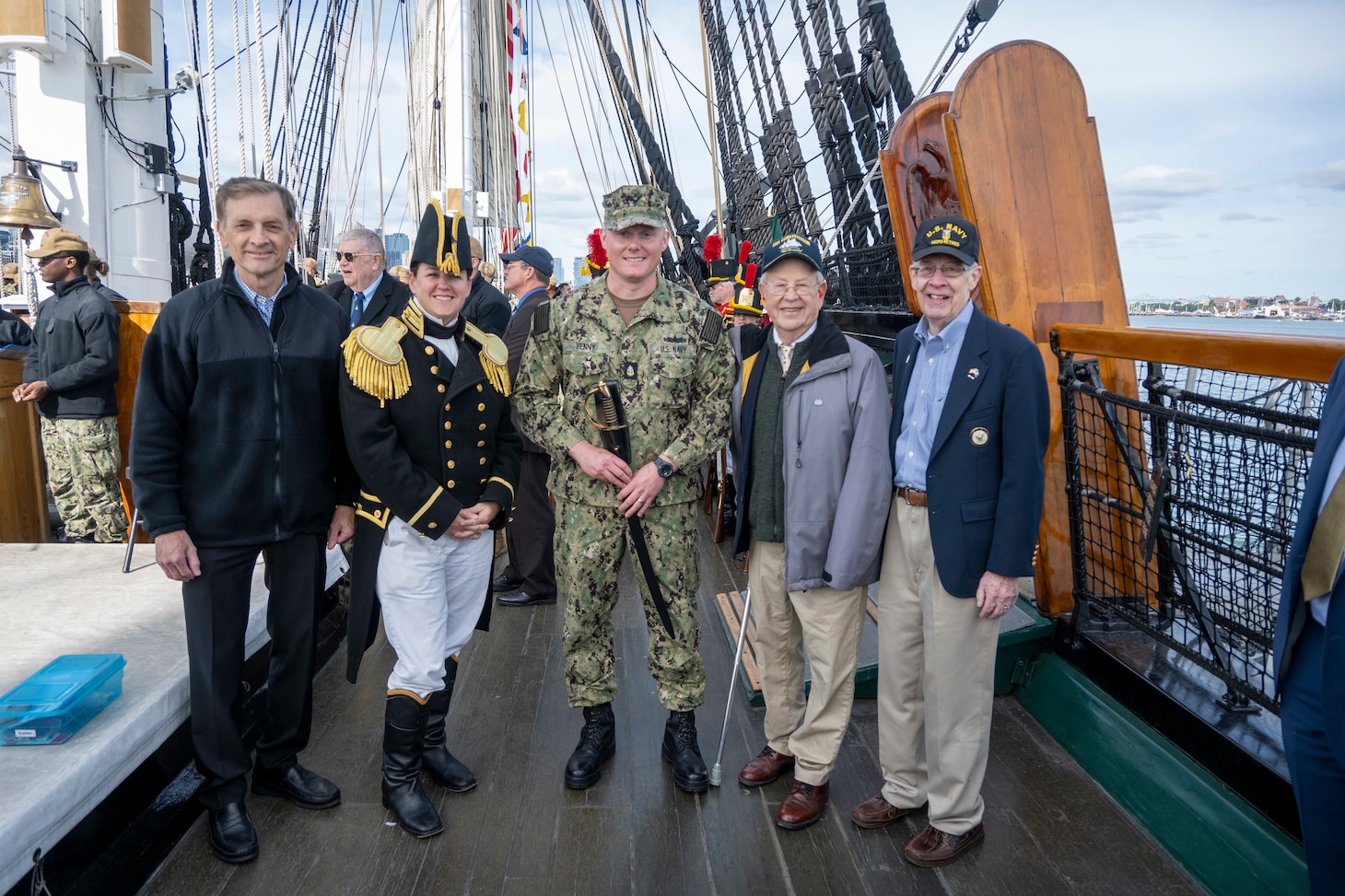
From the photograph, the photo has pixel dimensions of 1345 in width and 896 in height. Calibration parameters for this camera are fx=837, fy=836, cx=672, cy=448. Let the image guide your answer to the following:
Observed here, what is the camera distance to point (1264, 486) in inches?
69.4

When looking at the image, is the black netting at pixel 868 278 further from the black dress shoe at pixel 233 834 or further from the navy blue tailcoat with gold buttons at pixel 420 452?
the black dress shoe at pixel 233 834

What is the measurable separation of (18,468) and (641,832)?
4.03 meters

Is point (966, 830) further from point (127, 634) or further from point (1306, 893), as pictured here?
point (127, 634)

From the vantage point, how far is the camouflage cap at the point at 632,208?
7.23ft

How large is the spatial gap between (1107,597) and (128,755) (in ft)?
8.54

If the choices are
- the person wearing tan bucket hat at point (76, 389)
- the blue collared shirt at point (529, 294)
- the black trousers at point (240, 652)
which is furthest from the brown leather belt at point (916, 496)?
the person wearing tan bucket hat at point (76, 389)

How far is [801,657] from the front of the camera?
2365 mm

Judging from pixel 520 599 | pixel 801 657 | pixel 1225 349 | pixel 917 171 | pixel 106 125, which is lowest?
pixel 520 599

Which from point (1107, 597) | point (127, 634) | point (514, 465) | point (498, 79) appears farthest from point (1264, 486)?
point (498, 79)

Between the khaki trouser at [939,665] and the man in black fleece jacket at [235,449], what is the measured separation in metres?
1.51

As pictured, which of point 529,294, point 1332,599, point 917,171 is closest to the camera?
point 1332,599

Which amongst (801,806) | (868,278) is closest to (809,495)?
(801,806)

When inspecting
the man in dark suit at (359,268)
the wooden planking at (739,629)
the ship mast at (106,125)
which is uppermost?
the ship mast at (106,125)

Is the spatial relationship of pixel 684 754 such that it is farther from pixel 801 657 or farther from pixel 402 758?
pixel 402 758
